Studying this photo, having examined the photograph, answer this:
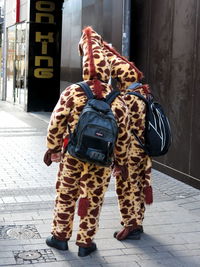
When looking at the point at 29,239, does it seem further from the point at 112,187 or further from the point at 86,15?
the point at 86,15

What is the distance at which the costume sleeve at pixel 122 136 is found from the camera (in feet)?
14.8

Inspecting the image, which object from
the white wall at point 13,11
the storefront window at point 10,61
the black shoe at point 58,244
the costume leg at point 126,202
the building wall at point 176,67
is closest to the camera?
the black shoe at point 58,244

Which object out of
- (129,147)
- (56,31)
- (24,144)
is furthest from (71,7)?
(129,147)

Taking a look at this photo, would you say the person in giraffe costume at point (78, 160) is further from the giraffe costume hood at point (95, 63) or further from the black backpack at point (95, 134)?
the black backpack at point (95, 134)

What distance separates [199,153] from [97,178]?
313 cm

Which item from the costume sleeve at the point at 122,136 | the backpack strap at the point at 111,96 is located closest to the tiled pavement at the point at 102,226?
the costume sleeve at the point at 122,136

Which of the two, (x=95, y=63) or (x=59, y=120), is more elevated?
(x=95, y=63)

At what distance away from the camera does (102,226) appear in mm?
5438

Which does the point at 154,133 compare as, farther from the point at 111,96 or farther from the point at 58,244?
the point at 58,244

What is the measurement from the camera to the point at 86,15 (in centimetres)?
1260

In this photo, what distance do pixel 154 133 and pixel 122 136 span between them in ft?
1.59

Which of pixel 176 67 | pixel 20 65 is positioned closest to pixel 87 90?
pixel 176 67

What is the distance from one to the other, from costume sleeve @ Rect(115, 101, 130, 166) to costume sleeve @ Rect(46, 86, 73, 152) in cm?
Result: 42

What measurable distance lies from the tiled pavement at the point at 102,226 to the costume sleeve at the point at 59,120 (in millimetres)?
959
